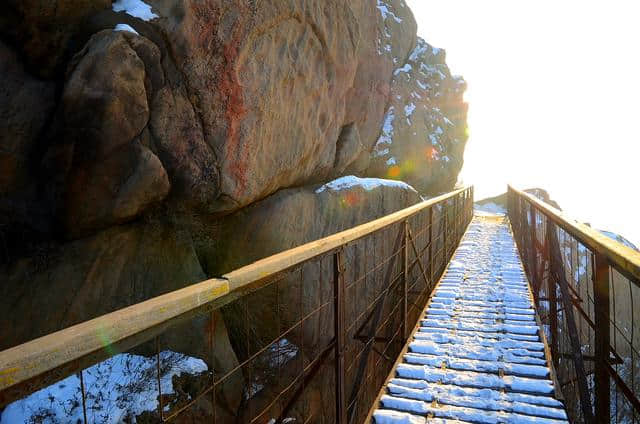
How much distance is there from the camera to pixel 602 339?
2.39 m

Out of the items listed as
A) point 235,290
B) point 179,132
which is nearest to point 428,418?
point 235,290

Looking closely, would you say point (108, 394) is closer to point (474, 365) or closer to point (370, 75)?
point (474, 365)

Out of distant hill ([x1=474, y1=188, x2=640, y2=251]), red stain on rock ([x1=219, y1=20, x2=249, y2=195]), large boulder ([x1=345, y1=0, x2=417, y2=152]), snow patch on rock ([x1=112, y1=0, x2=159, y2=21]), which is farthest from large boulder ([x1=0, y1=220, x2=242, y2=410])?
distant hill ([x1=474, y1=188, x2=640, y2=251])

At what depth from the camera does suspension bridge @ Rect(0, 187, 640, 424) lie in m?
1.29

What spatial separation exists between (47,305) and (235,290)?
5517 mm

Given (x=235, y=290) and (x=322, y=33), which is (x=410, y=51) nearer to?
(x=322, y=33)

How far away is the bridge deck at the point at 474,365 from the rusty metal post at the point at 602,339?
1.67 feet

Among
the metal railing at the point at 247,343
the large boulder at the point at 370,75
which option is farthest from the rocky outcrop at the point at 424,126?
the metal railing at the point at 247,343

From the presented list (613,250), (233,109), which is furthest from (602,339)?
(233,109)

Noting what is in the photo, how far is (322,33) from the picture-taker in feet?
33.2

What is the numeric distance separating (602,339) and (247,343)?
2.03m

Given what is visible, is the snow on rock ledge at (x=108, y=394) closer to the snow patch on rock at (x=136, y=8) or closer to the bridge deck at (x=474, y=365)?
the bridge deck at (x=474, y=365)

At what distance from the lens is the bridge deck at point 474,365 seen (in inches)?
118

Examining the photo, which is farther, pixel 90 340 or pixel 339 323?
pixel 339 323
